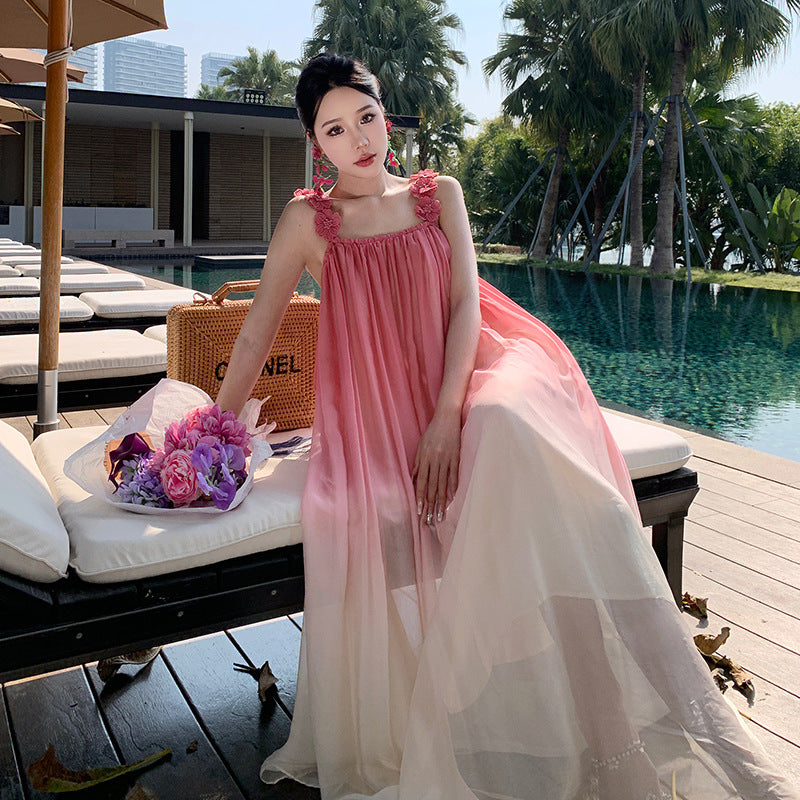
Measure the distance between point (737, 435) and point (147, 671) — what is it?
189 inches

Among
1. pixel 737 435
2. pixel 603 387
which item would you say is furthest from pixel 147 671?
pixel 603 387

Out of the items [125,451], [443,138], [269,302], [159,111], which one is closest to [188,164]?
[159,111]

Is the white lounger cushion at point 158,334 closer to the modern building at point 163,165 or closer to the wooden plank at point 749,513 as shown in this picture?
the wooden plank at point 749,513

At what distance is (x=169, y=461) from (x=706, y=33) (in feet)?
59.5

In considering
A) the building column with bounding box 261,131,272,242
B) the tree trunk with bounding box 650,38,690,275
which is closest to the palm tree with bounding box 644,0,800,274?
the tree trunk with bounding box 650,38,690,275

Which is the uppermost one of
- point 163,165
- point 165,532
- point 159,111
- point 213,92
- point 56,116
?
point 213,92

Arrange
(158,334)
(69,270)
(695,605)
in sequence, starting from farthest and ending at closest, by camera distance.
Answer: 1. (69,270)
2. (158,334)
3. (695,605)

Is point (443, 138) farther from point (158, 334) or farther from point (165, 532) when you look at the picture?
point (165, 532)

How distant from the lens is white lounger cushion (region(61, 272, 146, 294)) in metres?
6.34

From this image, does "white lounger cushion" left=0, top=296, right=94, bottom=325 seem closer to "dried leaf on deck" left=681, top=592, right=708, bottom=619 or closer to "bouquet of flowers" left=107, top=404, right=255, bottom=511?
"bouquet of flowers" left=107, top=404, right=255, bottom=511

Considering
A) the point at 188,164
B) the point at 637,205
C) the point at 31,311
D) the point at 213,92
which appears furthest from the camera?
the point at 213,92

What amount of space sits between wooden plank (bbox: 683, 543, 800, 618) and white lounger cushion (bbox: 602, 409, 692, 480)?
1.71 ft

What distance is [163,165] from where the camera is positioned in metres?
21.9

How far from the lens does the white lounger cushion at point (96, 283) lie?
634 centimetres
